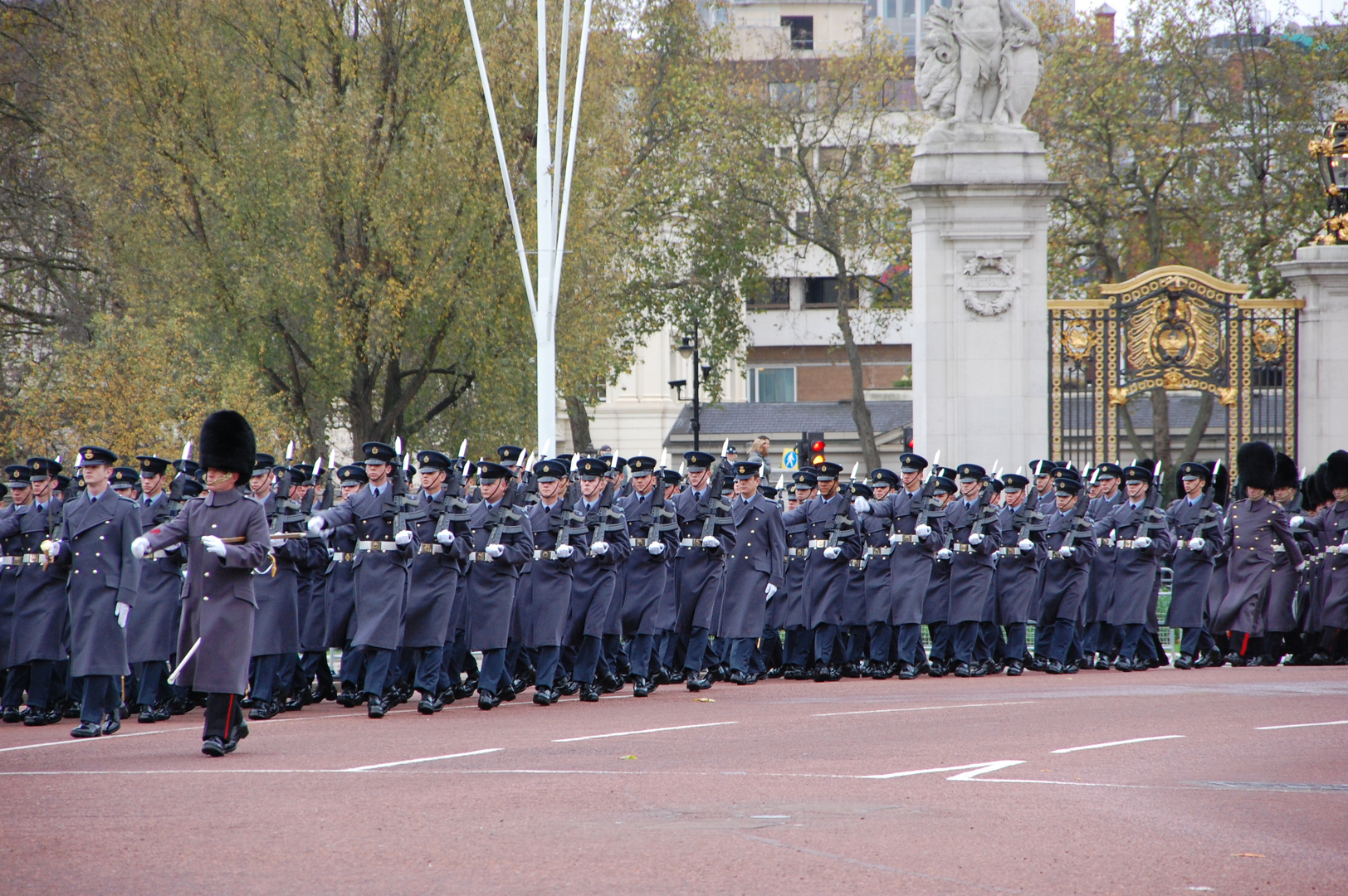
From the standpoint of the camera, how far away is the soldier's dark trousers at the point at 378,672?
508 inches

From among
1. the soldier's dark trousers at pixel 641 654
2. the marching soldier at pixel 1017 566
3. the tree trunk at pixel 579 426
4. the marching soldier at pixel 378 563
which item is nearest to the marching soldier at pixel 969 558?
the marching soldier at pixel 1017 566

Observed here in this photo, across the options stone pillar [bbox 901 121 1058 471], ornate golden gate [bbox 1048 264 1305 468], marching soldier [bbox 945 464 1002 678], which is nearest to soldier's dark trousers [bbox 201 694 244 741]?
marching soldier [bbox 945 464 1002 678]

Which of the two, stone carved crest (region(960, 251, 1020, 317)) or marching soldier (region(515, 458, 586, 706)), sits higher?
stone carved crest (region(960, 251, 1020, 317))

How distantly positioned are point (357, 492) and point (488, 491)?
102 cm

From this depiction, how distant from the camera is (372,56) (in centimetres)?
2542

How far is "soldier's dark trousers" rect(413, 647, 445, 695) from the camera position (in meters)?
13.2

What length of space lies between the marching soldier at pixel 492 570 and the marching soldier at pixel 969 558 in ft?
14.7

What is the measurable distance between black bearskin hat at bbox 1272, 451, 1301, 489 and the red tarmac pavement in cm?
541

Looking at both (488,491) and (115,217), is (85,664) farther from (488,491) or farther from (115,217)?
(115,217)

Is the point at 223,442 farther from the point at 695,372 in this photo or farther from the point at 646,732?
the point at 695,372

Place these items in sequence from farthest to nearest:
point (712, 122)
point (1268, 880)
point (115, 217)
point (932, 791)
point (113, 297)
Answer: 1. point (712, 122)
2. point (113, 297)
3. point (115, 217)
4. point (932, 791)
5. point (1268, 880)

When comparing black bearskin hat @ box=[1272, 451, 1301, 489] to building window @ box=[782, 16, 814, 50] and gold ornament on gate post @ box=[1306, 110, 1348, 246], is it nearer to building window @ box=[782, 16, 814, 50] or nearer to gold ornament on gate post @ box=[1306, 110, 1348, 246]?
gold ornament on gate post @ box=[1306, 110, 1348, 246]

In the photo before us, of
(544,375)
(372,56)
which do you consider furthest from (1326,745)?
(372,56)

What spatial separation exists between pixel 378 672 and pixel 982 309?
1086cm
